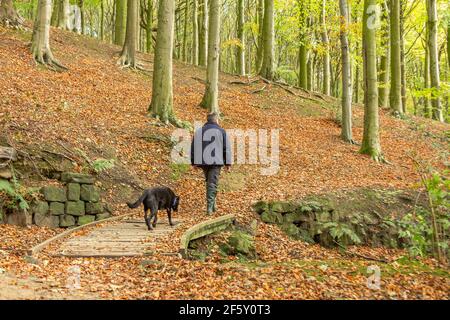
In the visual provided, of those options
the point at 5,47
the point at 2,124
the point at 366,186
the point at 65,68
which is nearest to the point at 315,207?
the point at 366,186

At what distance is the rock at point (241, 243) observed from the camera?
8.98 metres

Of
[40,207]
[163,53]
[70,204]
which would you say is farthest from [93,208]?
[163,53]

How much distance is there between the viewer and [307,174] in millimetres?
14477

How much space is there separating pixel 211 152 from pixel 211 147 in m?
0.11

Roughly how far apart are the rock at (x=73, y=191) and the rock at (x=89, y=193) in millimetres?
102

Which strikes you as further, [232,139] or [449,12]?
[449,12]

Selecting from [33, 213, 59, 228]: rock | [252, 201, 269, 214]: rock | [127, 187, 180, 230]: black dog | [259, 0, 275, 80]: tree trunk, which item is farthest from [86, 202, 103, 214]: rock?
[259, 0, 275, 80]: tree trunk

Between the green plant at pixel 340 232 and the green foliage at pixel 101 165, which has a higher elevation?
the green foliage at pixel 101 165

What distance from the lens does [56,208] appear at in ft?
30.9

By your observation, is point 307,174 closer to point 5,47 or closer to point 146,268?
point 146,268

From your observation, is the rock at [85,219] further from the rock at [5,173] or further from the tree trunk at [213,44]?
the tree trunk at [213,44]

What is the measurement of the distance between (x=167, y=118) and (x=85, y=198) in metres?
5.85

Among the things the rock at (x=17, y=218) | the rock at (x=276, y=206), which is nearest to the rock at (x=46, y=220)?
the rock at (x=17, y=218)

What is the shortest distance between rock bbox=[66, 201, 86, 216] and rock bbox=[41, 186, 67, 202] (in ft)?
0.53
